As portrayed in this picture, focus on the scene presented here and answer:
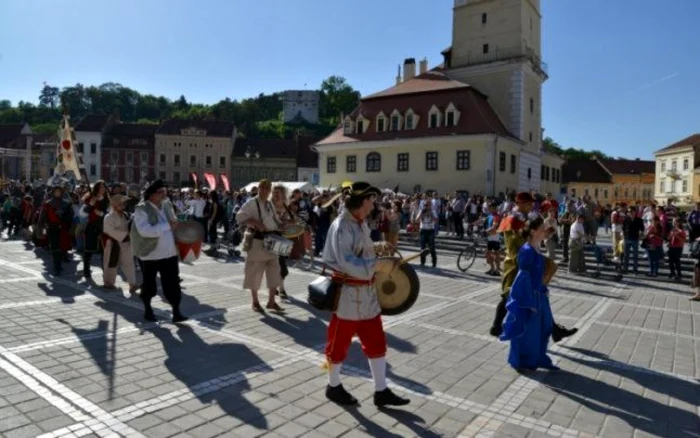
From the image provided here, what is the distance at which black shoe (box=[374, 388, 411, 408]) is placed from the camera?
4668 millimetres

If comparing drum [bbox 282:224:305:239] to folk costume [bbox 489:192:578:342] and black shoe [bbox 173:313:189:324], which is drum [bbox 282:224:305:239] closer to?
black shoe [bbox 173:313:189:324]

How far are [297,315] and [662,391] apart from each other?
191 inches

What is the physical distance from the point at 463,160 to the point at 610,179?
2348 inches

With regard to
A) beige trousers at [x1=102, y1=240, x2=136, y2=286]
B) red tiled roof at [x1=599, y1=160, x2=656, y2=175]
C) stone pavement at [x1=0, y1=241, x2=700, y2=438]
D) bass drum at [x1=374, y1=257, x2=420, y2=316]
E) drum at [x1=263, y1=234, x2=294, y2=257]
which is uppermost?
red tiled roof at [x1=599, y1=160, x2=656, y2=175]

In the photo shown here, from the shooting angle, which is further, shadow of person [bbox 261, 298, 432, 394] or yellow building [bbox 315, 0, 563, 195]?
yellow building [bbox 315, 0, 563, 195]

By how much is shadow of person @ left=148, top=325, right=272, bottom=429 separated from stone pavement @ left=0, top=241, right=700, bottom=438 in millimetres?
22

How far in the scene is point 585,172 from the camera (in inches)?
3383

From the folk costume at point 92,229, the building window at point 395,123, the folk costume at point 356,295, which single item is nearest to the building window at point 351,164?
the building window at point 395,123

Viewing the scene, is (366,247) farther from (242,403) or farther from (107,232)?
(107,232)

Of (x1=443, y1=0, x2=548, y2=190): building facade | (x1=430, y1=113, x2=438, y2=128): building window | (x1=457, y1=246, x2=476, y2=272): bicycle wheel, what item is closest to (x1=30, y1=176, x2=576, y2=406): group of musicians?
(x1=457, y1=246, x2=476, y2=272): bicycle wheel

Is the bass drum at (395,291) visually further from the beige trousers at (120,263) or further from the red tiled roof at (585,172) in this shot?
the red tiled roof at (585,172)

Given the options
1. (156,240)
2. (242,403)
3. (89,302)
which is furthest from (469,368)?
(89,302)

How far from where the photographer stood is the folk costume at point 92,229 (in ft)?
35.1

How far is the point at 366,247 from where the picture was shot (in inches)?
185
